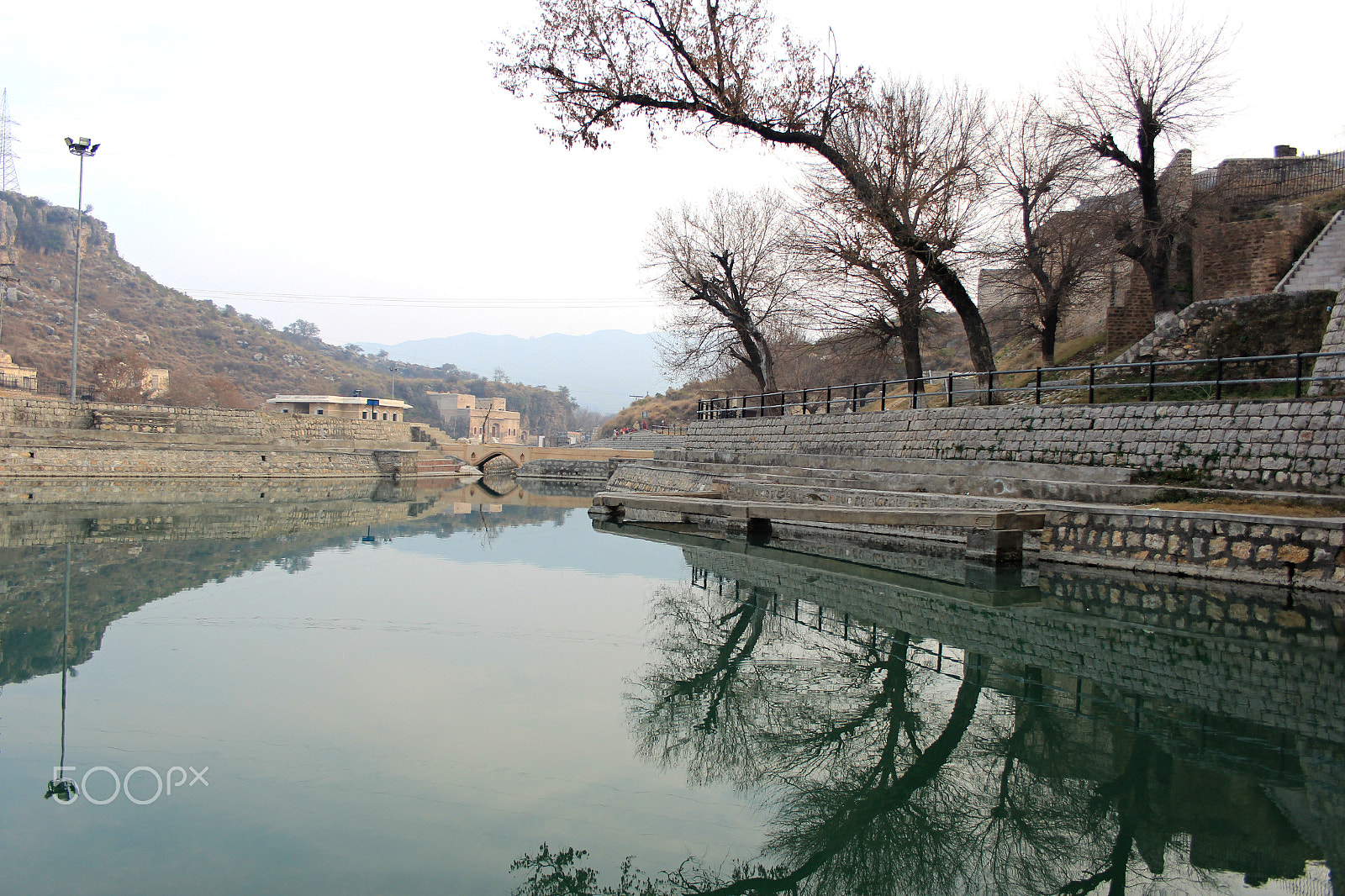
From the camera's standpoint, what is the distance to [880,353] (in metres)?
23.0

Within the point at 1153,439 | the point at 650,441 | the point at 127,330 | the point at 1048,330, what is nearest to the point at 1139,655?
the point at 1153,439

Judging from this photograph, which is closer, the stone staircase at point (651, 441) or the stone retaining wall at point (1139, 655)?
the stone retaining wall at point (1139, 655)

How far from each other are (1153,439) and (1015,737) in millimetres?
8056

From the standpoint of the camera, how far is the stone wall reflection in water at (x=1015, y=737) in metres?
4.01

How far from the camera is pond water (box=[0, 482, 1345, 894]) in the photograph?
13.0 feet

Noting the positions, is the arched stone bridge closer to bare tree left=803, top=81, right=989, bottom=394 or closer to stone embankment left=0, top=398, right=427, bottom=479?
stone embankment left=0, top=398, right=427, bottom=479

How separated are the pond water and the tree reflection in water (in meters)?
0.03

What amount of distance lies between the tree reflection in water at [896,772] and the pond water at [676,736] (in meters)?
0.03

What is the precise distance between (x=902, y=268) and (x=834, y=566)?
11.4m

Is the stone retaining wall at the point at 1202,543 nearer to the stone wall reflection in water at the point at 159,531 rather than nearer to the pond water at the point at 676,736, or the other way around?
the pond water at the point at 676,736

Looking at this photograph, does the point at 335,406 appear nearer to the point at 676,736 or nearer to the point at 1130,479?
the point at 1130,479

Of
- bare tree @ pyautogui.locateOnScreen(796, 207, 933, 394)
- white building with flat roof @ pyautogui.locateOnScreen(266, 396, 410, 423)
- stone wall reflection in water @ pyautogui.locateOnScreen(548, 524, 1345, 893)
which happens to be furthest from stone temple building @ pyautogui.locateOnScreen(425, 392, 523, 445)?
stone wall reflection in water @ pyautogui.locateOnScreen(548, 524, 1345, 893)

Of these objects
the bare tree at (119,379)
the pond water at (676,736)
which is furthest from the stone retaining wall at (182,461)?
the bare tree at (119,379)

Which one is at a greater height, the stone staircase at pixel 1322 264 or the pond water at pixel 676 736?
the stone staircase at pixel 1322 264
